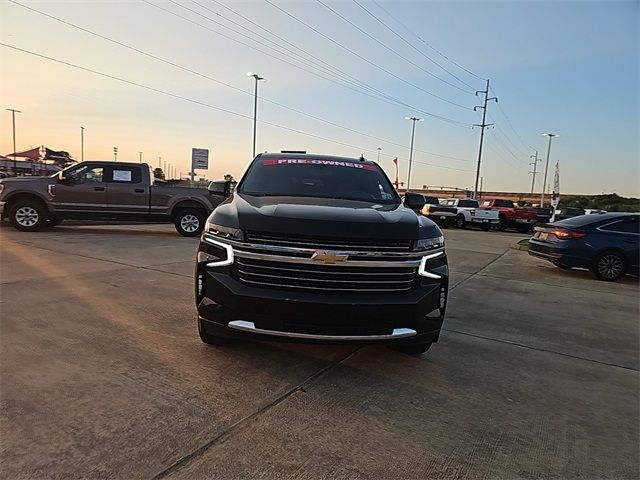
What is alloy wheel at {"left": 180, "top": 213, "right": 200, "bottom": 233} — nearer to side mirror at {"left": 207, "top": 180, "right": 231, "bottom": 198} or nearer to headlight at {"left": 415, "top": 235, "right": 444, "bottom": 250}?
side mirror at {"left": 207, "top": 180, "right": 231, "bottom": 198}

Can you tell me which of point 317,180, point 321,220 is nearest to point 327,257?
point 321,220

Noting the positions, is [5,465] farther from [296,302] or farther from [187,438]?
[296,302]

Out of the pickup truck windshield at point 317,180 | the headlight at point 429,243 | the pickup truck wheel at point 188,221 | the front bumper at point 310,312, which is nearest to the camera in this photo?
the front bumper at point 310,312

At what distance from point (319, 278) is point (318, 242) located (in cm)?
26

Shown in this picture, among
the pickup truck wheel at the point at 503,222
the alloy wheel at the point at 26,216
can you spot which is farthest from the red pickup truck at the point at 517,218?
the alloy wheel at the point at 26,216

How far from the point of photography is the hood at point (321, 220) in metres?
3.26

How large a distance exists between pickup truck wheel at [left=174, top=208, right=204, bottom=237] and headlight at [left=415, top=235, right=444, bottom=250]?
10185 mm

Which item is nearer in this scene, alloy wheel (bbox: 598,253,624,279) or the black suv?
the black suv

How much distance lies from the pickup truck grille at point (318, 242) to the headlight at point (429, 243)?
0.83 ft

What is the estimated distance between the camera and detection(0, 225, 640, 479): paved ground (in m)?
2.46

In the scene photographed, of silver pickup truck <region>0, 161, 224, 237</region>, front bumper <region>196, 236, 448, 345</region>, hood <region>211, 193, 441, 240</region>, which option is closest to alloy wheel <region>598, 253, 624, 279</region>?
hood <region>211, 193, 441, 240</region>

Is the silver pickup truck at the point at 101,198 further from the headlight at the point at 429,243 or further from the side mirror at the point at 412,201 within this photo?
the headlight at the point at 429,243

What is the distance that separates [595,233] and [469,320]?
5418 millimetres

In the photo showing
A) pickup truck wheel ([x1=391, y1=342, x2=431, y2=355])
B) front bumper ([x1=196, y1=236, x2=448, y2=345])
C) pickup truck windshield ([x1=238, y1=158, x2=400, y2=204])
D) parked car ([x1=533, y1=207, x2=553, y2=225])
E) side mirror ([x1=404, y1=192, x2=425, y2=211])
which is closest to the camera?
front bumper ([x1=196, y1=236, x2=448, y2=345])
